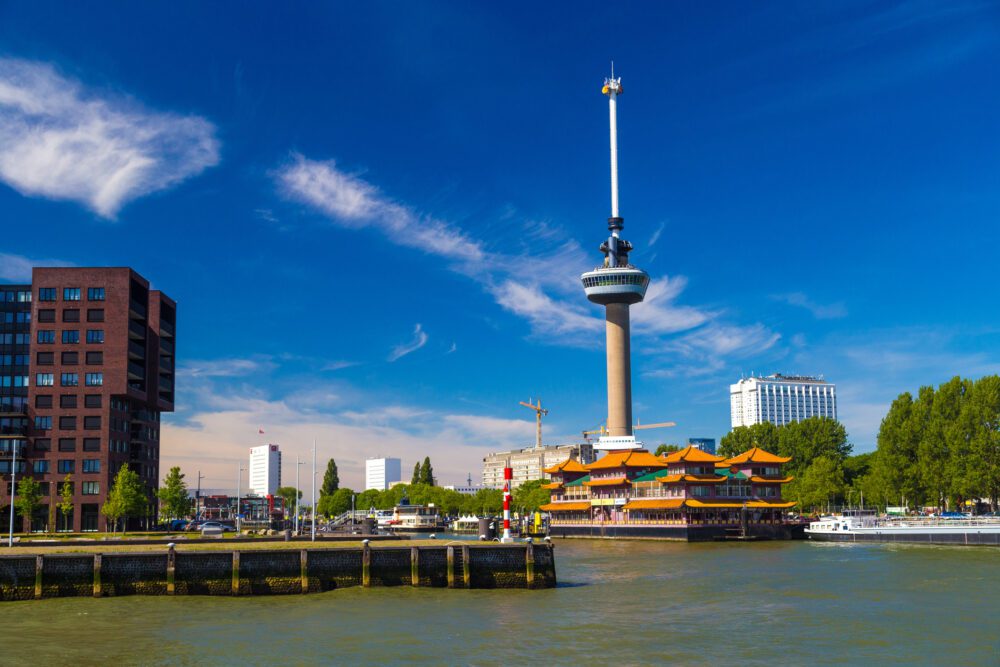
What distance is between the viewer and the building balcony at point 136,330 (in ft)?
504

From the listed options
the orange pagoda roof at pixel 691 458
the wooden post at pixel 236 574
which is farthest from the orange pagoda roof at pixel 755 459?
the wooden post at pixel 236 574

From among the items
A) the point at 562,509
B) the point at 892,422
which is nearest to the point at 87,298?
the point at 562,509

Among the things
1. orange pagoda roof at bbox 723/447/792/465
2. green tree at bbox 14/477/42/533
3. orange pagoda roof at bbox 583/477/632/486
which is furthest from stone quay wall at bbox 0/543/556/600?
orange pagoda roof at bbox 723/447/792/465

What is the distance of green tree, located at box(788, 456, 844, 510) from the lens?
188m

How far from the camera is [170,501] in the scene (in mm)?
135500

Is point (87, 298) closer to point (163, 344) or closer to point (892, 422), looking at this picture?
point (163, 344)

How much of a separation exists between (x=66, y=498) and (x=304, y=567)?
87794 mm

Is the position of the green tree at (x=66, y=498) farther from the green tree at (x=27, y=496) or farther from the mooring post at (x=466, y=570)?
the mooring post at (x=466, y=570)

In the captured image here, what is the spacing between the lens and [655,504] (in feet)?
557

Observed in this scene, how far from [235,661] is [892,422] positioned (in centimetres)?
14274

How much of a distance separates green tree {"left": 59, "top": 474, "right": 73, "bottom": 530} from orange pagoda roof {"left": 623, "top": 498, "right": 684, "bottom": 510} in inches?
3721

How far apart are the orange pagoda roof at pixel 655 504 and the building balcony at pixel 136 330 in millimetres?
90973

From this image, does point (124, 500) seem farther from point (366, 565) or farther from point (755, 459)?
point (755, 459)

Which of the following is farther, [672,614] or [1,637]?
[672,614]
